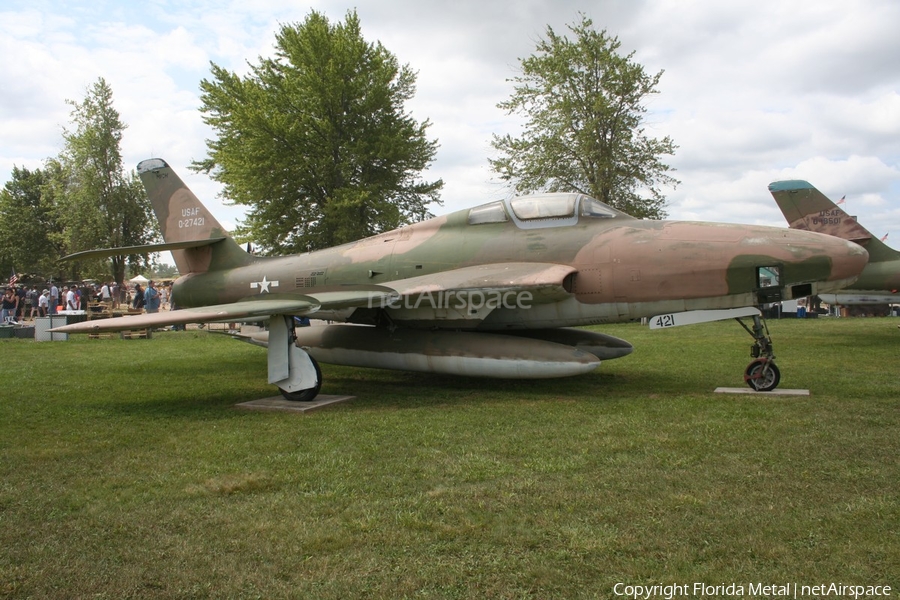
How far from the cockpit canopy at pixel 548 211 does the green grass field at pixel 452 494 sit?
7.90 ft

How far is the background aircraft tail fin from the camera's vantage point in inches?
456

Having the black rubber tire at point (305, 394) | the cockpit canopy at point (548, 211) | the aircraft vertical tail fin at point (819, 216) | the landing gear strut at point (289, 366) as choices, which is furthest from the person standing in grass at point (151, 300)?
the aircraft vertical tail fin at point (819, 216)

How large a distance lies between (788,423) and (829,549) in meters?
3.09

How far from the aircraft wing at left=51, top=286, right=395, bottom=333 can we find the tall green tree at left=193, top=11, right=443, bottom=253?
15.6 meters

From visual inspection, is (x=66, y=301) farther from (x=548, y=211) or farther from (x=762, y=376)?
(x=762, y=376)

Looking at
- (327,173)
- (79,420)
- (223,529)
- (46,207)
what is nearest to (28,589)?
(223,529)

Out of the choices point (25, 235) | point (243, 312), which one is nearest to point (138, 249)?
point (243, 312)

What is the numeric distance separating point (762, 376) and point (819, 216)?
353 inches

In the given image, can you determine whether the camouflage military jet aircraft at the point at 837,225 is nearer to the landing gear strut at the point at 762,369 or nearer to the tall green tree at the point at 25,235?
the landing gear strut at the point at 762,369

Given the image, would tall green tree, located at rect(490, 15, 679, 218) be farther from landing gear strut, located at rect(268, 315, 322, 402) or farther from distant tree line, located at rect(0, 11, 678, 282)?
landing gear strut, located at rect(268, 315, 322, 402)

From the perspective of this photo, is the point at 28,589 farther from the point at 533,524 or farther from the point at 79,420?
the point at 79,420

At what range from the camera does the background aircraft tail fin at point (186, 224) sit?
456 inches

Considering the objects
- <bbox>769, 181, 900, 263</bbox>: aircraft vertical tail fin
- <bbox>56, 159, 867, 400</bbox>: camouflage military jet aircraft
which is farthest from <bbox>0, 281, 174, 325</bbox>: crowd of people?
<bbox>769, 181, 900, 263</bbox>: aircraft vertical tail fin

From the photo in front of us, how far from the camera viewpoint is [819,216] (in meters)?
14.9
